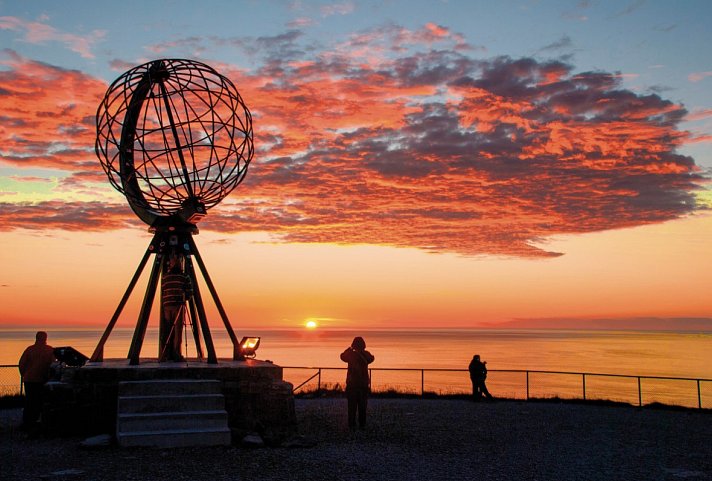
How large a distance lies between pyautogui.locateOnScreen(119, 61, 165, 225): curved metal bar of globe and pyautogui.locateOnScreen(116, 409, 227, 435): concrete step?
19.3 feet

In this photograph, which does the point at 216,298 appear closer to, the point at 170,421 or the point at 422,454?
the point at 170,421

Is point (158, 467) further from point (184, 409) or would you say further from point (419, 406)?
point (419, 406)

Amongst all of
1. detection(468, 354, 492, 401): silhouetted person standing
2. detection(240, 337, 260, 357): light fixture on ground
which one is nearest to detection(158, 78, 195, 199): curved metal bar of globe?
detection(240, 337, 260, 357): light fixture on ground

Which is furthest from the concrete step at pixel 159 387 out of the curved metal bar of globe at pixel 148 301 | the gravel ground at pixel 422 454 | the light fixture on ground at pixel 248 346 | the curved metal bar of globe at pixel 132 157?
the curved metal bar of globe at pixel 132 157

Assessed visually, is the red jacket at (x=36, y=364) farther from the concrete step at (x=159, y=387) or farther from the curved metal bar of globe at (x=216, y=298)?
the curved metal bar of globe at (x=216, y=298)

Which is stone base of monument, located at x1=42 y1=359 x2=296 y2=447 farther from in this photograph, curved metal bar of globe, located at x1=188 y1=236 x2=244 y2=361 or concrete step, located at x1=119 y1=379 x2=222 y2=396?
curved metal bar of globe, located at x1=188 y1=236 x2=244 y2=361

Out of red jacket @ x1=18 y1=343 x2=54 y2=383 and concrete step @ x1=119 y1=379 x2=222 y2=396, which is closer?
concrete step @ x1=119 y1=379 x2=222 y2=396

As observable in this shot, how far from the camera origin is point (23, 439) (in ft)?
47.4

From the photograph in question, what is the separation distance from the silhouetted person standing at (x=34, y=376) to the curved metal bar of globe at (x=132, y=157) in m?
4.35

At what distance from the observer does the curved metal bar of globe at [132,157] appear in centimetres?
1861

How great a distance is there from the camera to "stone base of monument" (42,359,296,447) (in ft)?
46.3

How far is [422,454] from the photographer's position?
13.0 metres

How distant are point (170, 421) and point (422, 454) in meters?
4.98

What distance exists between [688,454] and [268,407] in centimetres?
835
